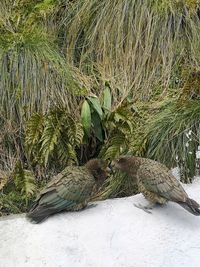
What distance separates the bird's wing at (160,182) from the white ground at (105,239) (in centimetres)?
18

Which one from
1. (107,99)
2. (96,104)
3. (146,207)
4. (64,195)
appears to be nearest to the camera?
(64,195)

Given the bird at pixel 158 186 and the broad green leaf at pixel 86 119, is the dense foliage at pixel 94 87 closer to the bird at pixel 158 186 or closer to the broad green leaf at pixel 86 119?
the broad green leaf at pixel 86 119

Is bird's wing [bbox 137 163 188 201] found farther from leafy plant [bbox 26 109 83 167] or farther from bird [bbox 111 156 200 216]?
leafy plant [bbox 26 109 83 167]

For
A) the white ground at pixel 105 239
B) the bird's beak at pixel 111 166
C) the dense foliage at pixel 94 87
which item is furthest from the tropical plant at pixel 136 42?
the white ground at pixel 105 239

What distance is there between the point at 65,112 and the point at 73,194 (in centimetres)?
126

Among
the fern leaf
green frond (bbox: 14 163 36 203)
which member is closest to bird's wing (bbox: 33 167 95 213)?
green frond (bbox: 14 163 36 203)

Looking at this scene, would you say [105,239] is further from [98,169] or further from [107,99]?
[107,99]

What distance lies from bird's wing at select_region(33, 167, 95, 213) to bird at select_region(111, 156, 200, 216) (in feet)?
1.10

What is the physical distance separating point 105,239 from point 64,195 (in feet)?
1.25

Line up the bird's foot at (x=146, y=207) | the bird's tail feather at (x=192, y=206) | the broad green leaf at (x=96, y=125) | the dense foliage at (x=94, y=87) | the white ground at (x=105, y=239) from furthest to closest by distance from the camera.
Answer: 1. the broad green leaf at (x=96, y=125)
2. the dense foliage at (x=94, y=87)
3. the bird's foot at (x=146, y=207)
4. the bird's tail feather at (x=192, y=206)
5. the white ground at (x=105, y=239)

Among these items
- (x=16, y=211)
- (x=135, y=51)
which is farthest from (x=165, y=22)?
(x=16, y=211)

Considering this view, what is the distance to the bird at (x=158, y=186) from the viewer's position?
4074 millimetres

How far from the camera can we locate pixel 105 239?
4012 mm

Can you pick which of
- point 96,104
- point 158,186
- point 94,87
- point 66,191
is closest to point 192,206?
point 158,186
